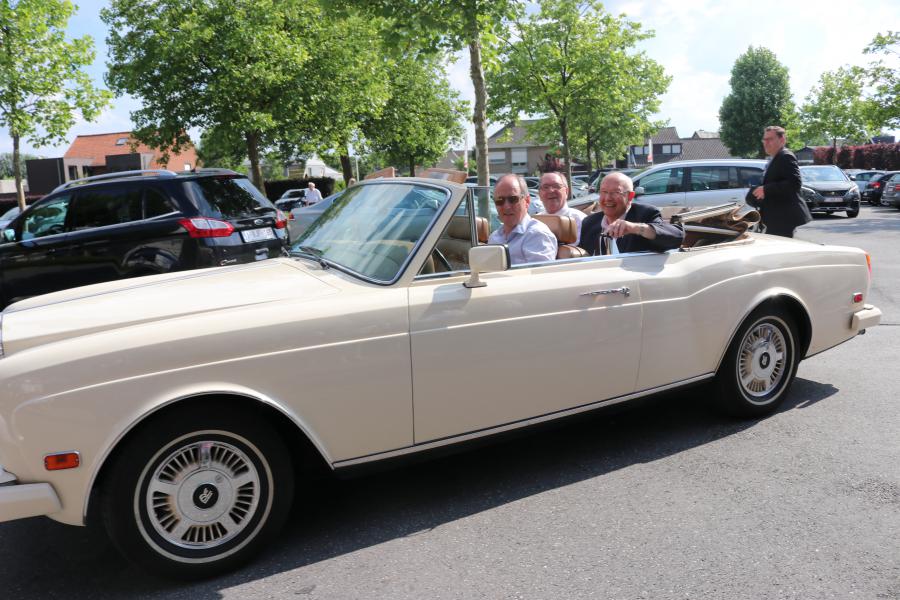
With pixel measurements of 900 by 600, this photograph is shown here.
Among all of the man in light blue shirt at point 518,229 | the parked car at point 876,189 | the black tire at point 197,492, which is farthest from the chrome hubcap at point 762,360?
the parked car at point 876,189

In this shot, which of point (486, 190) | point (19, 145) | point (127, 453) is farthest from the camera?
point (19, 145)

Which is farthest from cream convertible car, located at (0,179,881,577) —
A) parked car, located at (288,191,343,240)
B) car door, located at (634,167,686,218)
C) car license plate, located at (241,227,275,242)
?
parked car, located at (288,191,343,240)

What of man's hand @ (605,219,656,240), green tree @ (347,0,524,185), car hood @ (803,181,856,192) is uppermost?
green tree @ (347,0,524,185)

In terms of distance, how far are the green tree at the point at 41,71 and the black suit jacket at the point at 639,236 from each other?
18536mm

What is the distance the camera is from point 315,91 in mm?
23641

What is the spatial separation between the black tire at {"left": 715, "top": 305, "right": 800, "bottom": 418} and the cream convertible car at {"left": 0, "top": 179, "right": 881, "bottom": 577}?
4cm

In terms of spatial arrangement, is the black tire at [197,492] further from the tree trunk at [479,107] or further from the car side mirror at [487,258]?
the tree trunk at [479,107]

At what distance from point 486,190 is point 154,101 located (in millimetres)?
21503

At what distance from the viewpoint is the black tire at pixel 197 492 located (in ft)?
9.38

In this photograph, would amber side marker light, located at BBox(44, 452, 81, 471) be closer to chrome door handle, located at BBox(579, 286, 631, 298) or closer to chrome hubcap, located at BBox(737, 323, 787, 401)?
chrome door handle, located at BBox(579, 286, 631, 298)

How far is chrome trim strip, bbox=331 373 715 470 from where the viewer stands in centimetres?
331

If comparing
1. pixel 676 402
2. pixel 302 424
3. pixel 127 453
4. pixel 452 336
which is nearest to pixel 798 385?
pixel 676 402

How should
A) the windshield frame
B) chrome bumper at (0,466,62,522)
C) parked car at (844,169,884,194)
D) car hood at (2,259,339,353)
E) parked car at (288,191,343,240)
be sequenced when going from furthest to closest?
parked car at (844,169,884,194)
parked car at (288,191,343,240)
the windshield frame
car hood at (2,259,339,353)
chrome bumper at (0,466,62,522)

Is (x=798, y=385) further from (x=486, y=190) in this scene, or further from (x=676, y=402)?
(x=486, y=190)
